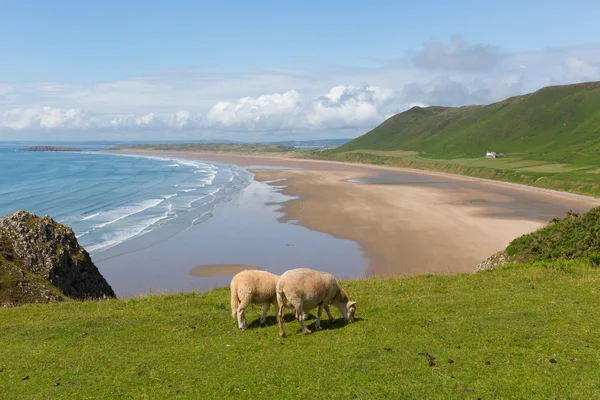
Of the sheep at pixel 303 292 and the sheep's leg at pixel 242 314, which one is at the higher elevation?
the sheep at pixel 303 292

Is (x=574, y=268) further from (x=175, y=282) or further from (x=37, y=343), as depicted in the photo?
(x=175, y=282)

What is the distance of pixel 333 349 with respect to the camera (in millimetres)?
13203

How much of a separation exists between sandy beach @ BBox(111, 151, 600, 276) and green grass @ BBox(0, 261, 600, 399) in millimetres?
16933

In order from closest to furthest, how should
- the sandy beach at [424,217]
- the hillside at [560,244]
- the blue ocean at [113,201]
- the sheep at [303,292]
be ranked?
the sheep at [303,292]
the hillside at [560,244]
the sandy beach at [424,217]
the blue ocean at [113,201]

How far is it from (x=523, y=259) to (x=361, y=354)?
1819 centimetres

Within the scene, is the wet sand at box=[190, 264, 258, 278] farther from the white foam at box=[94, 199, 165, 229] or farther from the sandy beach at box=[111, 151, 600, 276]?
the white foam at box=[94, 199, 165, 229]

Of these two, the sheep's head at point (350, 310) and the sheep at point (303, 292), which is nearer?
the sheep at point (303, 292)

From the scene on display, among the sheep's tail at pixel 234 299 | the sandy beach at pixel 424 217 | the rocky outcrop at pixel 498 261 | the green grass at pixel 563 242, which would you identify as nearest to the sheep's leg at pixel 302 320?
the sheep's tail at pixel 234 299

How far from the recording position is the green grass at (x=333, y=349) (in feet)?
35.7

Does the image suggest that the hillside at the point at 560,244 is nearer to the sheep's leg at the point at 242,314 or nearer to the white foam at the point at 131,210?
the sheep's leg at the point at 242,314

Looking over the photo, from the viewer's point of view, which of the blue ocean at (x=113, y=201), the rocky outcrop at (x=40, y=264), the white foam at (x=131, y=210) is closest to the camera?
the rocky outcrop at (x=40, y=264)

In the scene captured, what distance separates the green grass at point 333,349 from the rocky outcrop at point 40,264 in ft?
8.43

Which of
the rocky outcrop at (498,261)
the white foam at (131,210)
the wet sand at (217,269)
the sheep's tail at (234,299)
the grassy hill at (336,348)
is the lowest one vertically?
the wet sand at (217,269)

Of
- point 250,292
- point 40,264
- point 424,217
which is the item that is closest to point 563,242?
point 250,292
